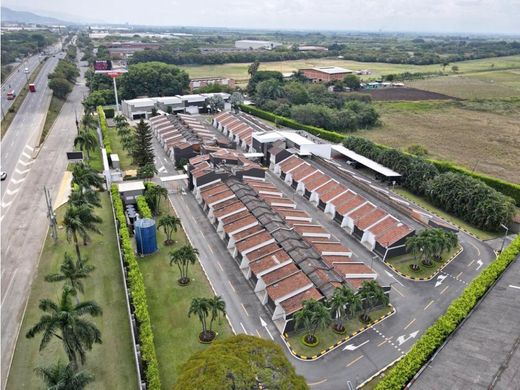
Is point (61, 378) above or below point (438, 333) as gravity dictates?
above

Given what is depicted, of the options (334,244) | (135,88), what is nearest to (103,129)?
(135,88)

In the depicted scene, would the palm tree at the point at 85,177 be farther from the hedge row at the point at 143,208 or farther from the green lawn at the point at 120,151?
the green lawn at the point at 120,151

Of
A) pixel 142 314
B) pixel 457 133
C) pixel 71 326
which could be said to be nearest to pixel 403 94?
pixel 457 133

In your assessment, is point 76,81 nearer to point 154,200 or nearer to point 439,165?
point 154,200

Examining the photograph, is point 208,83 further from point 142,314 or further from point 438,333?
point 438,333

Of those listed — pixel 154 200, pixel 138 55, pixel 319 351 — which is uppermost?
pixel 138 55

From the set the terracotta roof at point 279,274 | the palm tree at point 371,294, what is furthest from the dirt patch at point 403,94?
the palm tree at point 371,294
